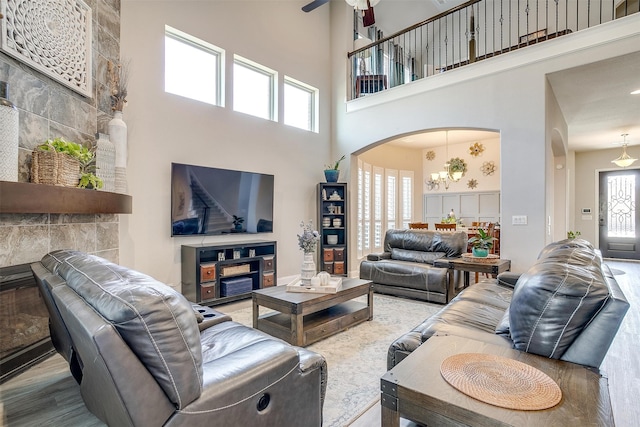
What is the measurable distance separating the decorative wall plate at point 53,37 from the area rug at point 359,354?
2.77 metres

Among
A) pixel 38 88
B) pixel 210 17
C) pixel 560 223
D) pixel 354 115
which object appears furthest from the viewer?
pixel 560 223

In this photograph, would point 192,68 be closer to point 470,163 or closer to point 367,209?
point 367,209

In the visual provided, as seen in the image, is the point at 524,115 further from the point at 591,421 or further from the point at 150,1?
the point at 150,1

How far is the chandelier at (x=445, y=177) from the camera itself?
23.8 feet

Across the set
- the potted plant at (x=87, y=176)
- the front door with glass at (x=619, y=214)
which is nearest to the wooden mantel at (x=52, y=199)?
the potted plant at (x=87, y=176)

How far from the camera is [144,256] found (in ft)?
12.5

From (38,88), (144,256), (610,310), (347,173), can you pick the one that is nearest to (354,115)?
(347,173)

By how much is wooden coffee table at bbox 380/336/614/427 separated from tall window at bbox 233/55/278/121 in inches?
177

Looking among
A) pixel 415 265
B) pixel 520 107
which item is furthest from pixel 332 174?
pixel 520 107

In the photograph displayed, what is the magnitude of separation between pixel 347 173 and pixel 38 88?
459 centimetres

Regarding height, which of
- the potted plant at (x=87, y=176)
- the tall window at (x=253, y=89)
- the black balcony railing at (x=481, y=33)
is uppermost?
the black balcony railing at (x=481, y=33)

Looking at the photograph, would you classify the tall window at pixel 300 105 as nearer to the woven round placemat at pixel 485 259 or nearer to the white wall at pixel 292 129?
the white wall at pixel 292 129

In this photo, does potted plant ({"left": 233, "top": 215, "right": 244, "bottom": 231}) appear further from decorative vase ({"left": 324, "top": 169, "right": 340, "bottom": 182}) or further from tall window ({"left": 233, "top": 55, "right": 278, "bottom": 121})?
decorative vase ({"left": 324, "top": 169, "right": 340, "bottom": 182})

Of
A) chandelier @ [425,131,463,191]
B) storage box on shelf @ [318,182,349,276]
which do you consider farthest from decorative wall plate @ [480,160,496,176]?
storage box on shelf @ [318,182,349,276]
